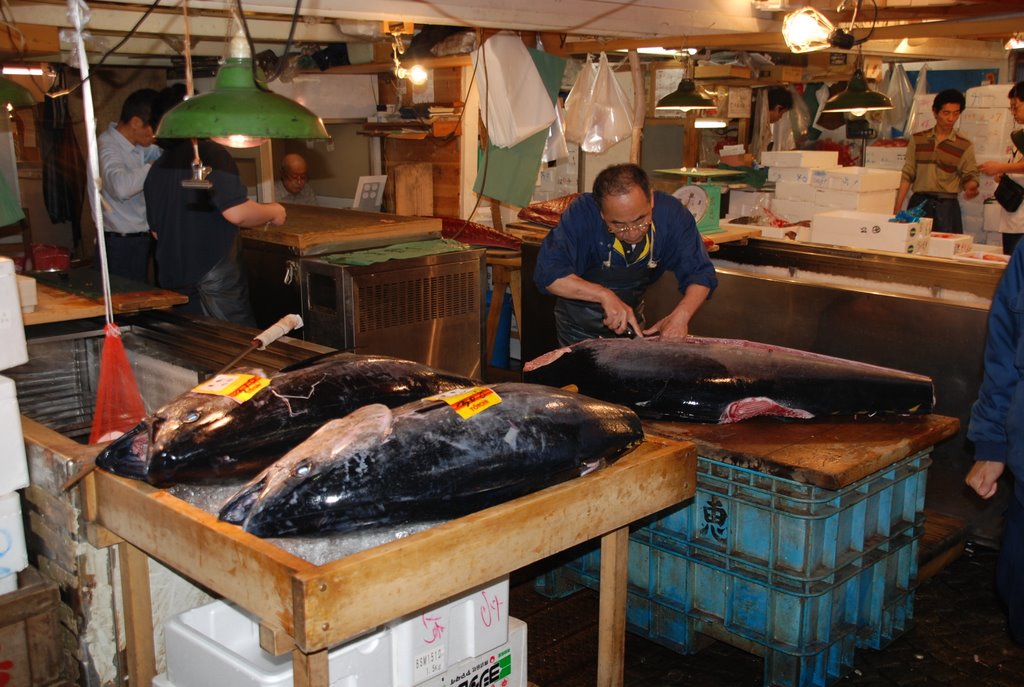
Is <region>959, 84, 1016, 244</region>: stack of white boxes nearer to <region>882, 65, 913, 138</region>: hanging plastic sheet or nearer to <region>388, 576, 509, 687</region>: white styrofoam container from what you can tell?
<region>882, 65, 913, 138</region>: hanging plastic sheet

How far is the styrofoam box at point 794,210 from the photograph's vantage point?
7.00 meters

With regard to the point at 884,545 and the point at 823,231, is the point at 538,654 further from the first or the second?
the point at 823,231

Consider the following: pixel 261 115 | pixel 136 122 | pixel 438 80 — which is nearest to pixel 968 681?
pixel 261 115

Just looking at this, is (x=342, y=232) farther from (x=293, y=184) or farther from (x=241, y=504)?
(x=241, y=504)

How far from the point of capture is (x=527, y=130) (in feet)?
19.6

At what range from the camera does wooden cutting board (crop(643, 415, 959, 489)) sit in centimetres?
295

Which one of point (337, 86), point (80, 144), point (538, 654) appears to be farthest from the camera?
point (80, 144)

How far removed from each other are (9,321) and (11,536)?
594 millimetres

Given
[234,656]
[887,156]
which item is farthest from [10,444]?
[887,156]

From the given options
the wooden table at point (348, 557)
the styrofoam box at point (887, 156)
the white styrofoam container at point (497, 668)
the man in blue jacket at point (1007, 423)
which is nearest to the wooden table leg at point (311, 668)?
the wooden table at point (348, 557)

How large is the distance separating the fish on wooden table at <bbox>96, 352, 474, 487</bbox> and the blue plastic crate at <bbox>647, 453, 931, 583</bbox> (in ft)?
4.08

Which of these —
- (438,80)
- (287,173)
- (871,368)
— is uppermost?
(438,80)

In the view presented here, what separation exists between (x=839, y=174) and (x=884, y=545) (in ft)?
13.4

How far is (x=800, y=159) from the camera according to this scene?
705 cm
